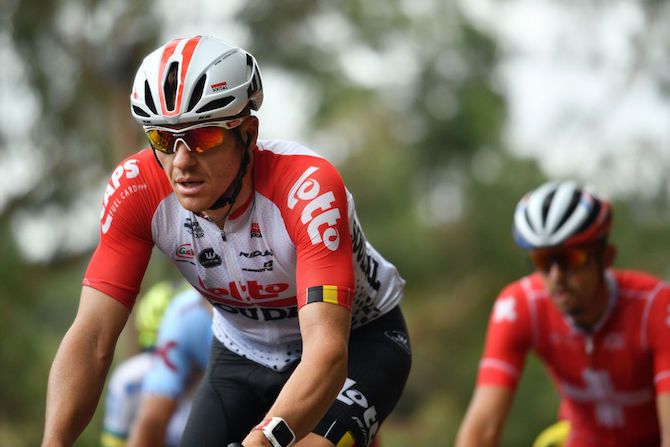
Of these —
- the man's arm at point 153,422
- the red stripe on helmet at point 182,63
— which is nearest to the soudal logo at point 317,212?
the red stripe on helmet at point 182,63

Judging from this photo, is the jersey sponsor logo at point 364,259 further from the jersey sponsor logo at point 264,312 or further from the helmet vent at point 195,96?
the helmet vent at point 195,96

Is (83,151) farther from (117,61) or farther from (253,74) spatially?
(253,74)

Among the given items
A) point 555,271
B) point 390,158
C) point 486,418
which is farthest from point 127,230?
point 390,158

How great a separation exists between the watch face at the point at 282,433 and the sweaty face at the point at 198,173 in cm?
100

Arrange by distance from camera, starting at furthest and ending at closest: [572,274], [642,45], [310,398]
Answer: [642,45], [572,274], [310,398]

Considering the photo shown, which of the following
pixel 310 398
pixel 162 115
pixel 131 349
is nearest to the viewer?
pixel 310 398

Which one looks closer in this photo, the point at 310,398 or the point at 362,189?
the point at 310,398

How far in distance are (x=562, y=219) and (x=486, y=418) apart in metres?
1.17

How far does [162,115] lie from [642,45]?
17039 millimetres

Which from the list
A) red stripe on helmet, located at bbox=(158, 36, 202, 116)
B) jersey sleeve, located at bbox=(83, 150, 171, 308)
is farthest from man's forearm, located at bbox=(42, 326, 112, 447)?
red stripe on helmet, located at bbox=(158, 36, 202, 116)

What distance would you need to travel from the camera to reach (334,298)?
386 cm

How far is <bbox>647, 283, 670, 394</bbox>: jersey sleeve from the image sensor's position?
547 centimetres

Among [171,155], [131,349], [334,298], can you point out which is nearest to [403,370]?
[334,298]

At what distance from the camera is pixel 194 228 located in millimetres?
4371
